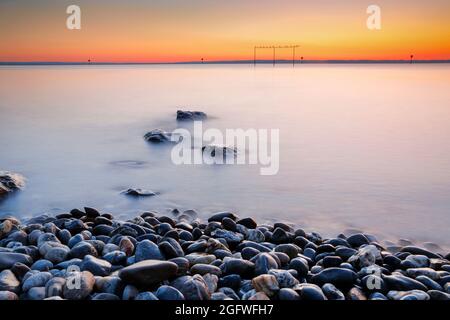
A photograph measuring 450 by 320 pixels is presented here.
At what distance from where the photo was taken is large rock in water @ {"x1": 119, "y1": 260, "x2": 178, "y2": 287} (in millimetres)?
2697

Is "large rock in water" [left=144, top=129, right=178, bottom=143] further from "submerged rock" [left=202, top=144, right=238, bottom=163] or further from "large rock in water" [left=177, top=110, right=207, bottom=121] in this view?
"large rock in water" [left=177, top=110, right=207, bottom=121]

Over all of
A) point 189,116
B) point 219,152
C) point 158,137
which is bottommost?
point 219,152

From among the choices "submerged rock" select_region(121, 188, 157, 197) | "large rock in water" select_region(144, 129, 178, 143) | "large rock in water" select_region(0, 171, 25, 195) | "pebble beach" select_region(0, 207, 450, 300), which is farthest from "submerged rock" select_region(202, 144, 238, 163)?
"pebble beach" select_region(0, 207, 450, 300)

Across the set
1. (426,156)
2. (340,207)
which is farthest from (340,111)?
(340,207)

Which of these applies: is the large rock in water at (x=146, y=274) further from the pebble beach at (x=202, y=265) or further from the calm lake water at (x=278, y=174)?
the calm lake water at (x=278, y=174)

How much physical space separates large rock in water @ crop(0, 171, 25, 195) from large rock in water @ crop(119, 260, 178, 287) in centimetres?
358

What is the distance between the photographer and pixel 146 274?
106 inches

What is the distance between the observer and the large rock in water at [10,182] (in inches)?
220

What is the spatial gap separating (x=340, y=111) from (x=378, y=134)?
5124 mm

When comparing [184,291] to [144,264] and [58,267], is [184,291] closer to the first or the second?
[144,264]

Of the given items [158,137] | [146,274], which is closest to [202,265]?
[146,274]

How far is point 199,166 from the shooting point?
7129 millimetres

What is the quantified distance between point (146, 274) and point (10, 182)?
3.87m

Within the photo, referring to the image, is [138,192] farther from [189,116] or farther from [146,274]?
[189,116]
